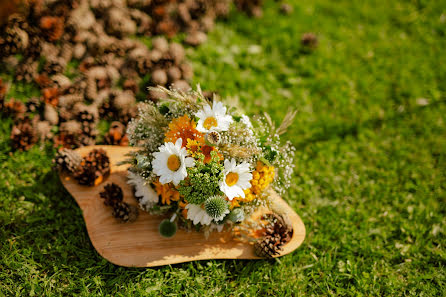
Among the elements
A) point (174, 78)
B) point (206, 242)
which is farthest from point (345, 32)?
point (206, 242)

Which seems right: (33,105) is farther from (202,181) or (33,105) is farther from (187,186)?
(202,181)

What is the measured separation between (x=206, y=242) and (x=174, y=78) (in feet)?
4.92

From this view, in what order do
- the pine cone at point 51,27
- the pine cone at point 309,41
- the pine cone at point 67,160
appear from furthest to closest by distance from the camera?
the pine cone at point 309,41
the pine cone at point 51,27
the pine cone at point 67,160

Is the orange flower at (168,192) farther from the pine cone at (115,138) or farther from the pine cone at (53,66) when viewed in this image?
the pine cone at (53,66)

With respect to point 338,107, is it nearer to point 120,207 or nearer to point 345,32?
point 345,32

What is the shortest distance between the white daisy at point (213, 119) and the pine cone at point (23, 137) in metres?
1.58

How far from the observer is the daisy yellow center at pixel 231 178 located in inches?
74.5

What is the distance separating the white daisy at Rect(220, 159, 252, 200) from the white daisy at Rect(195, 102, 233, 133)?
0.68ft

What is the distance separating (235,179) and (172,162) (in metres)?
0.36

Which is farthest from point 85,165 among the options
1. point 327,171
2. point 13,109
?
point 327,171

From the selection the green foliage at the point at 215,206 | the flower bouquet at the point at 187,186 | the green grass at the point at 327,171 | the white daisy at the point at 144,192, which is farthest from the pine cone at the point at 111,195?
the green foliage at the point at 215,206

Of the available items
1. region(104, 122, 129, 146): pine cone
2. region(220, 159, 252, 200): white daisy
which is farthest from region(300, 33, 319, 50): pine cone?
region(220, 159, 252, 200): white daisy

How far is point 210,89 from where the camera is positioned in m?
3.24

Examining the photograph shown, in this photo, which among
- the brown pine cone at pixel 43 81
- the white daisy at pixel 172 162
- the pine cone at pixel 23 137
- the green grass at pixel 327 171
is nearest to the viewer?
the white daisy at pixel 172 162
